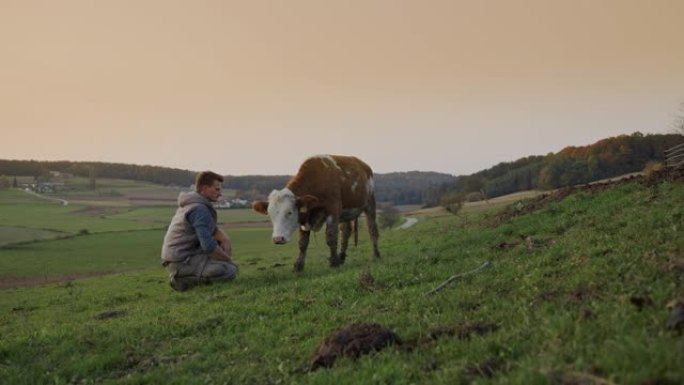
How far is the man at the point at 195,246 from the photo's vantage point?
1352 cm

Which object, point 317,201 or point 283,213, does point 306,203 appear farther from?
point 283,213

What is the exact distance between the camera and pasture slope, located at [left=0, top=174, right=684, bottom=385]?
14.7 feet

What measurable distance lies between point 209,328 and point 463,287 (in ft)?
13.3

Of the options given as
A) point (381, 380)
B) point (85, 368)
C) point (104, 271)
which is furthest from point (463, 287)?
point (104, 271)

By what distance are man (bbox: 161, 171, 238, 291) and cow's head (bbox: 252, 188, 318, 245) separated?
4.62ft

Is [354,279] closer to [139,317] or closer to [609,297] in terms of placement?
[139,317]

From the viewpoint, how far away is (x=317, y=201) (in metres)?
15.0

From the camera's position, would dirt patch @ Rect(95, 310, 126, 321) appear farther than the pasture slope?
Yes

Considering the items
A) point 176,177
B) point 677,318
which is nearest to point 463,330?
point 677,318

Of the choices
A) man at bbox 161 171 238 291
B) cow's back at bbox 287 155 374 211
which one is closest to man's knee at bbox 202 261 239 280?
man at bbox 161 171 238 291

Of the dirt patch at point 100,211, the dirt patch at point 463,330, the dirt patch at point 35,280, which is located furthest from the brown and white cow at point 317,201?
the dirt patch at point 100,211

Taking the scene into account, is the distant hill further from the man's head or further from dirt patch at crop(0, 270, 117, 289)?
the man's head

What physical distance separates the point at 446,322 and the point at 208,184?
882 cm

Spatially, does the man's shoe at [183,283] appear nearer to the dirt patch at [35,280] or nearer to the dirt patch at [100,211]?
the dirt patch at [35,280]
